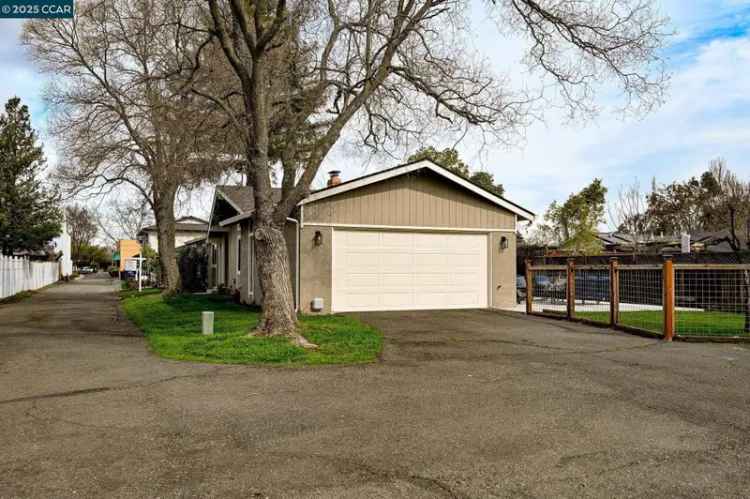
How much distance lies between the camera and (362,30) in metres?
11.5

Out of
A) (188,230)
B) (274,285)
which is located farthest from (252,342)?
(188,230)

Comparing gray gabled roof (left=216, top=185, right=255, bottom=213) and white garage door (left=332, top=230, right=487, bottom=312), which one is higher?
gray gabled roof (left=216, top=185, right=255, bottom=213)

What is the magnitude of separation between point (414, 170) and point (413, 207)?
38.2 inches

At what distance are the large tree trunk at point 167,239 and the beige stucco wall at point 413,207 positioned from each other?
38.5ft

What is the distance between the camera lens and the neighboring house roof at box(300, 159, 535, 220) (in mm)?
14023

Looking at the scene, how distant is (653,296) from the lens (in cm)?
1301

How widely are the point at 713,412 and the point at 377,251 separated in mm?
9980

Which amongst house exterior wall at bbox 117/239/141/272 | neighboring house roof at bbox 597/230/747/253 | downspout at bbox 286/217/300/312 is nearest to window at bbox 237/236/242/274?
downspout at bbox 286/217/300/312

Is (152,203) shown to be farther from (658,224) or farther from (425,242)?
(658,224)

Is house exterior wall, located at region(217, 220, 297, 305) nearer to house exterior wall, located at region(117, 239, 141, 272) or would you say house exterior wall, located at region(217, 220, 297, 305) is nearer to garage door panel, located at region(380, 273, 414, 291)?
garage door panel, located at region(380, 273, 414, 291)

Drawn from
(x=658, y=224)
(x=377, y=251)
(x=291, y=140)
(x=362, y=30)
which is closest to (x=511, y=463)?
(x=291, y=140)

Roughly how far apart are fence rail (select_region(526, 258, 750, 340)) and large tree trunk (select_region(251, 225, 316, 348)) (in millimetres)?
6603

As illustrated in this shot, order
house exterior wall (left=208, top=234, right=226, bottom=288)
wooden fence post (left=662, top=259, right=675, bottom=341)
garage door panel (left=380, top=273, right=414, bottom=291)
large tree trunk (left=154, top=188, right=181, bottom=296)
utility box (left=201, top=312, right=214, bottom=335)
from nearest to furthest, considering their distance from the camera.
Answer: wooden fence post (left=662, top=259, right=675, bottom=341) < utility box (left=201, top=312, right=214, bottom=335) < garage door panel (left=380, top=273, right=414, bottom=291) < large tree trunk (left=154, top=188, right=181, bottom=296) < house exterior wall (left=208, top=234, right=226, bottom=288)

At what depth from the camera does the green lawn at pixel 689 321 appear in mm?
10922
